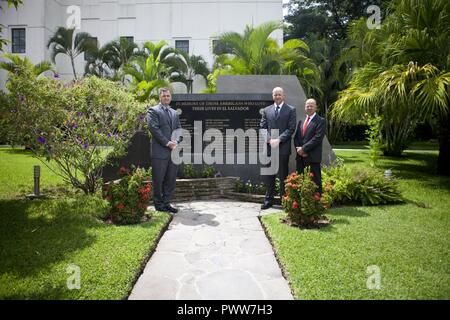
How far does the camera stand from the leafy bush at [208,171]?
8906 mm

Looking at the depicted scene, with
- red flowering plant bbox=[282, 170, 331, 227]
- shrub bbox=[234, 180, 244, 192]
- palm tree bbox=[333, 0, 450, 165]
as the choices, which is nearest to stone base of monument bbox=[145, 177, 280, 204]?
shrub bbox=[234, 180, 244, 192]

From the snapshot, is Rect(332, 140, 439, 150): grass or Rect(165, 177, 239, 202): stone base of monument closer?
Rect(165, 177, 239, 202): stone base of monument

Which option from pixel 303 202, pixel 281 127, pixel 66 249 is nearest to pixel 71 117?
pixel 66 249

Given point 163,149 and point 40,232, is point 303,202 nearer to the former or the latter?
point 163,149

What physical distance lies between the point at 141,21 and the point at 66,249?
28.0 m

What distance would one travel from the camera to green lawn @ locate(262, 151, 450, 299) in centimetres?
373

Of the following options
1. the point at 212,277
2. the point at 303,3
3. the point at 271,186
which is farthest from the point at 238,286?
the point at 303,3

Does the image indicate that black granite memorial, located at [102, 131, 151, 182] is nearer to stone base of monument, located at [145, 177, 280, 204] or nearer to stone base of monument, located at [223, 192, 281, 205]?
stone base of monument, located at [145, 177, 280, 204]

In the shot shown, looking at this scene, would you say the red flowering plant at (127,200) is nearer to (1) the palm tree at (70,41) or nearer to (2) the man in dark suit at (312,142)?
(2) the man in dark suit at (312,142)

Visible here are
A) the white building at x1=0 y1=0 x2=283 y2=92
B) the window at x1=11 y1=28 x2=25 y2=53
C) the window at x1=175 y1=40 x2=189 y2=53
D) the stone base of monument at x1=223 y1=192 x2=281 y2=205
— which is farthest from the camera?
the window at x1=175 y1=40 x2=189 y2=53

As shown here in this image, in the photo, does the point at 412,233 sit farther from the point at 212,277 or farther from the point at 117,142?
the point at 117,142

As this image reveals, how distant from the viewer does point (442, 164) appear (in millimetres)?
11961

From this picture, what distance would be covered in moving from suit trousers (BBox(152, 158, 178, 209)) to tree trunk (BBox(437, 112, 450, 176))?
8699 millimetres

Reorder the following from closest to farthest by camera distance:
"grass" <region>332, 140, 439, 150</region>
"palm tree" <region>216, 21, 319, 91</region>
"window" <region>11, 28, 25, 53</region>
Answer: "palm tree" <region>216, 21, 319, 91</region> → "grass" <region>332, 140, 439, 150</region> → "window" <region>11, 28, 25, 53</region>
